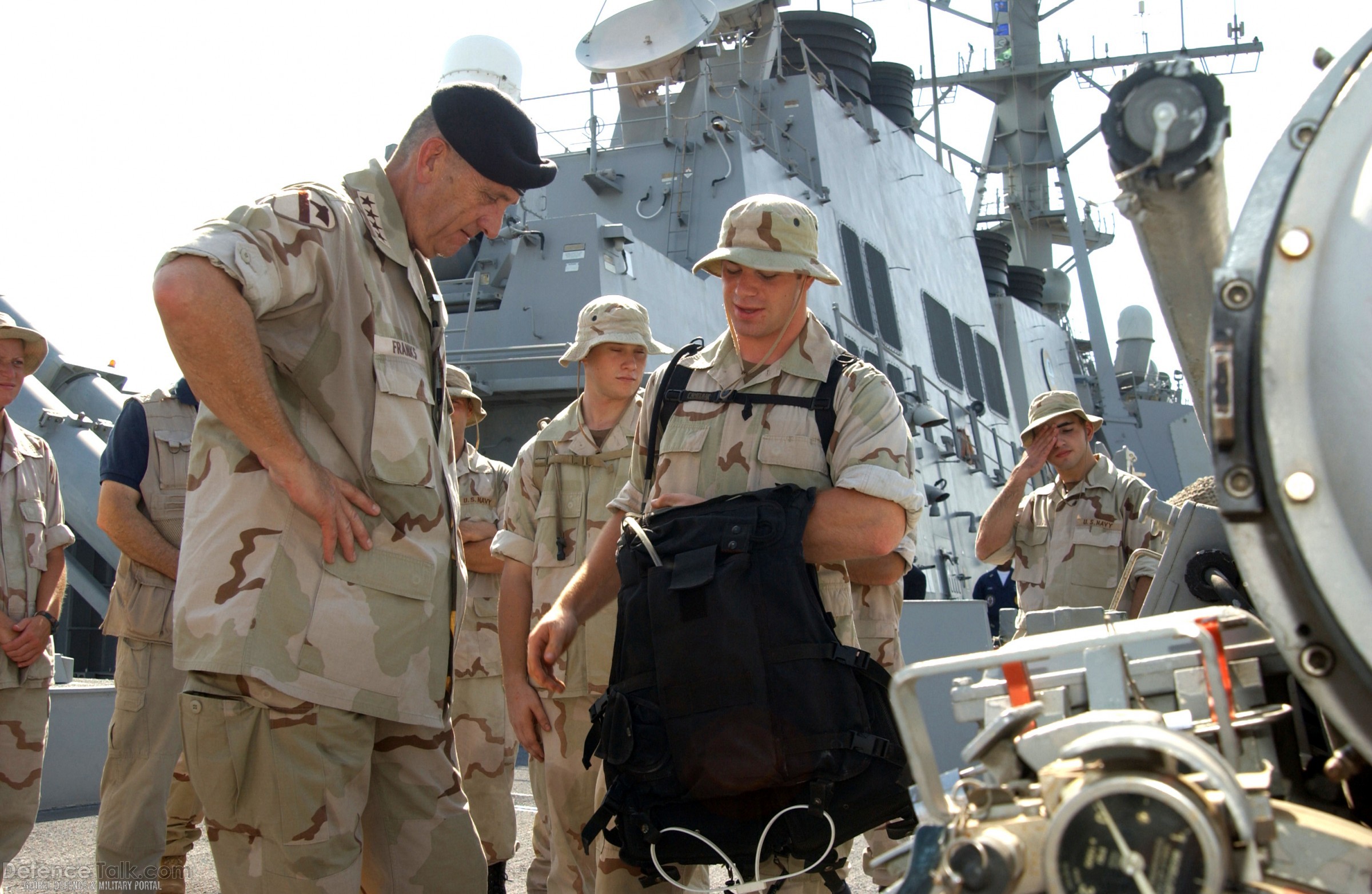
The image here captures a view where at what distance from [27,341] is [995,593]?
7946 millimetres

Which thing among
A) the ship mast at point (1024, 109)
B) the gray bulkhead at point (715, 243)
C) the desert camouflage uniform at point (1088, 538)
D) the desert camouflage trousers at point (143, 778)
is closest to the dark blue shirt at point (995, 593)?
the gray bulkhead at point (715, 243)

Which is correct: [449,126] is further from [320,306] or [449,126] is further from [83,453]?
[83,453]

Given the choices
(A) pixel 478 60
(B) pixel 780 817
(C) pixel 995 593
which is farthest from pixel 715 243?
(B) pixel 780 817

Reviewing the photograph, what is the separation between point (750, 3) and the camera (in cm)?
1198

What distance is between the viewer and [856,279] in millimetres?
11336

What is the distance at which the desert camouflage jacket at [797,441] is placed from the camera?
2.42 m

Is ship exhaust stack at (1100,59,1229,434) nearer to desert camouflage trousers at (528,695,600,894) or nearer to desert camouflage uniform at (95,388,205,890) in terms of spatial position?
desert camouflage trousers at (528,695,600,894)

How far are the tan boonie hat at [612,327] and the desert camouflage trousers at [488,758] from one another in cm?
130

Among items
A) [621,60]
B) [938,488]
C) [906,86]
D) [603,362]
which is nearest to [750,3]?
[621,60]

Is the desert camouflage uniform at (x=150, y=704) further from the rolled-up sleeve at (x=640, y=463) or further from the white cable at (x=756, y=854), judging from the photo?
the white cable at (x=756, y=854)

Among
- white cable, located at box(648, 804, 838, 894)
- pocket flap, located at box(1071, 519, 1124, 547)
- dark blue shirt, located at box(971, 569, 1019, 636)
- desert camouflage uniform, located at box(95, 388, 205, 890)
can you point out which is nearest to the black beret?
white cable, located at box(648, 804, 838, 894)

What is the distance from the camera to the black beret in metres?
2.47

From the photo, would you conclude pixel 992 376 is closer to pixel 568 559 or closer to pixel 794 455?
pixel 568 559

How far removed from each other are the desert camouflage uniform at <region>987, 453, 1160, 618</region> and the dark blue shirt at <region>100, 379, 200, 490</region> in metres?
3.28
